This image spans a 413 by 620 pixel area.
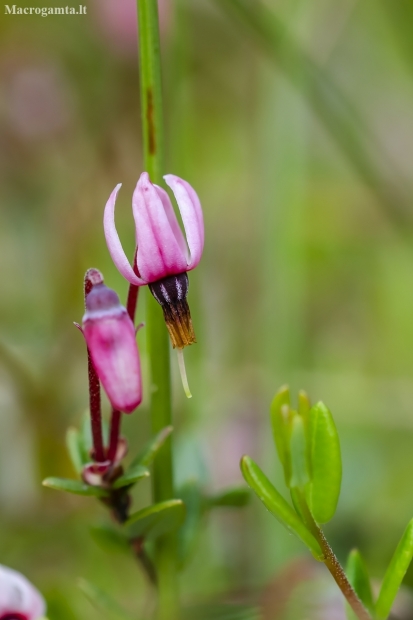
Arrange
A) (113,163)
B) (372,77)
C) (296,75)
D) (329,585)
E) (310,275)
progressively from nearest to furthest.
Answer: (329,585)
(296,75)
(113,163)
(310,275)
(372,77)

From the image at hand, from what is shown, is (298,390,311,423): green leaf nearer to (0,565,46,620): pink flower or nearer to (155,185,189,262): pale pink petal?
(155,185,189,262): pale pink petal

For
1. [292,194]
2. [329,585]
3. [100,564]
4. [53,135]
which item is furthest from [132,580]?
[53,135]

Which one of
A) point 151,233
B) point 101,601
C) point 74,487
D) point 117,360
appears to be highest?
point 151,233

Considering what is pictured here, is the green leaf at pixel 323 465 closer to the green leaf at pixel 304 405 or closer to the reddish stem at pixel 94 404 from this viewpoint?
the green leaf at pixel 304 405

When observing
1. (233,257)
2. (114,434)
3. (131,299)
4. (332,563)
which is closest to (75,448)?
(114,434)

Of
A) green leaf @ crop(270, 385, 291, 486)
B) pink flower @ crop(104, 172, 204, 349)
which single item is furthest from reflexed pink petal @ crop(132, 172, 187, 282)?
green leaf @ crop(270, 385, 291, 486)

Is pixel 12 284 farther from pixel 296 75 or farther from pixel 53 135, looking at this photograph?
pixel 296 75

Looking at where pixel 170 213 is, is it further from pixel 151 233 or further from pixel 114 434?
pixel 114 434
